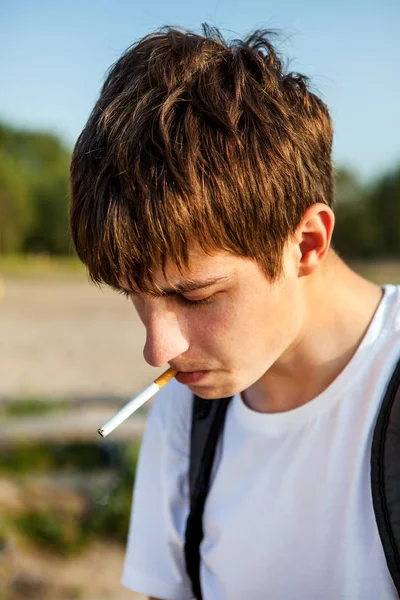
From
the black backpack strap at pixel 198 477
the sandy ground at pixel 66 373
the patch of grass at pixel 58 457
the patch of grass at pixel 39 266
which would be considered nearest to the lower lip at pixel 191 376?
the black backpack strap at pixel 198 477

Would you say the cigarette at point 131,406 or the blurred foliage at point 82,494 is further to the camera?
the blurred foliage at point 82,494

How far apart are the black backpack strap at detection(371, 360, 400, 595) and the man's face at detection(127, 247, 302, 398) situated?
0.23 metres

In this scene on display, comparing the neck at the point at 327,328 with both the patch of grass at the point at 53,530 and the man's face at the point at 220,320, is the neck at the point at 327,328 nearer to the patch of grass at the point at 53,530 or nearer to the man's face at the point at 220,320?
the man's face at the point at 220,320

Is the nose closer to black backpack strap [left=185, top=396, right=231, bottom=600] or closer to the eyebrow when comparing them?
the eyebrow

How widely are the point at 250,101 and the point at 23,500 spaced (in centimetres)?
322

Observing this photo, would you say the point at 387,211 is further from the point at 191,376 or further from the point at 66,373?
the point at 191,376

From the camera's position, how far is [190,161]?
123 cm

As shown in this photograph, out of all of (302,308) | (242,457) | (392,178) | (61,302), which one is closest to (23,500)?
(242,457)

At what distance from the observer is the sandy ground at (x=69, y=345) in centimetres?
692

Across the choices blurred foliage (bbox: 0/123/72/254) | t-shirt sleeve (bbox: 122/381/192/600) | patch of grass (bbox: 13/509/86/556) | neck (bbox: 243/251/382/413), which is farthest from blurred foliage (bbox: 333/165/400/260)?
neck (bbox: 243/251/382/413)

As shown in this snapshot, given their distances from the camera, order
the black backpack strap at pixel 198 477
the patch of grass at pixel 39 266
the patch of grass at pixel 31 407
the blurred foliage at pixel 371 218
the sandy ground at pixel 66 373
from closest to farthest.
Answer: the black backpack strap at pixel 198 477, the sandy ground at pixel 66 373, the patch of grass at pixel 31 407, the patch of grass at pixel 39 266, the blurred foliage at pixel 371 218

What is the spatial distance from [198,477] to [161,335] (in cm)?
45

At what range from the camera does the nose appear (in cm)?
134

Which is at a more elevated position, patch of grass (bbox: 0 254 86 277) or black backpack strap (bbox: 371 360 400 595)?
black backpack strap (bbox: 371 360 400 595)
